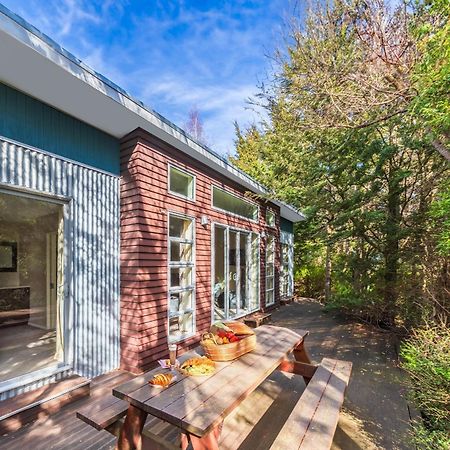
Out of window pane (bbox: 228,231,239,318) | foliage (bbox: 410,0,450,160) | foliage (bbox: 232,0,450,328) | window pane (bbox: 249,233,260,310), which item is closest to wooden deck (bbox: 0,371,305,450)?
foliage (bbox: 232,0,450,328)

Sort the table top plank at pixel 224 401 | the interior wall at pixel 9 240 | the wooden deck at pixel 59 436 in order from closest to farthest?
the table top plank at pixel 224 401 < the wooden deck at pixel 59 436 < the interior wall at pixel 9 240

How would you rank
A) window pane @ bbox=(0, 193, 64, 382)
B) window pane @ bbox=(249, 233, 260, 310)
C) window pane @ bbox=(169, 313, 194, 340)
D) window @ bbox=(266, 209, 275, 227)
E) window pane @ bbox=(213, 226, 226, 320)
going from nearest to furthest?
window pane @ bbox=(0, 193, 64, 382) → window pane @ bbox=(169, 313, 194, 340) → window pane @ bbox=(213, 226, 226, 320) → window pane @ bbox=(249, 233, 260, 310) → window @ bbox=(266, 209, 275, 227)

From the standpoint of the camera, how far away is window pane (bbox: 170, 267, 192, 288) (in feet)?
14.9

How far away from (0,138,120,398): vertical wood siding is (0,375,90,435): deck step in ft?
1.03

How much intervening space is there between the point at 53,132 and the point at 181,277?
268 centimetres

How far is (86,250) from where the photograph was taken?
3.60 m

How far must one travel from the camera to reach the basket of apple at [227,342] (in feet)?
7.83

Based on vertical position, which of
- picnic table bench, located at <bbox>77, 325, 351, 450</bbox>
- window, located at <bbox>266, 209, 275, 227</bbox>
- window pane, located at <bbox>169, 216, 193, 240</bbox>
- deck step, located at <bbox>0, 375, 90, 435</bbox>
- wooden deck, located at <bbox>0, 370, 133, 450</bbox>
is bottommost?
wooden deck, located at <bbox>0, 370, 133, 450</bbox>

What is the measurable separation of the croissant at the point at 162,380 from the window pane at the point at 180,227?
267cm

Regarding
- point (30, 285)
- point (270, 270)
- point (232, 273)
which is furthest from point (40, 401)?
point (270, 270)

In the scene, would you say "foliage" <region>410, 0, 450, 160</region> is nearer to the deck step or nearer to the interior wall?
the deck step

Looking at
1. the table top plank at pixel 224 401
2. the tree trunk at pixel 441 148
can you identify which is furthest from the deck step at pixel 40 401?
the tree trunk at pixel 441 148

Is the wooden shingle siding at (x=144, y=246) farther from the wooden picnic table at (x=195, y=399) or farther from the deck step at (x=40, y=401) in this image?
the wooden picnic table at (x=195, y=399)

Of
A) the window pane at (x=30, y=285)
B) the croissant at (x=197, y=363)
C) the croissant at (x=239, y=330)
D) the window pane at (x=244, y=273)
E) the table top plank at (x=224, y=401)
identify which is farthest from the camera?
the window pane at (x=244, y=273)
